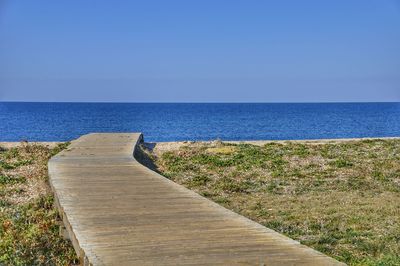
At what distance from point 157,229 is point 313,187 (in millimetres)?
9550

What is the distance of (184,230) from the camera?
8.47 m

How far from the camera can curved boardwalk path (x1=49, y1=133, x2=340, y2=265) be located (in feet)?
23.1

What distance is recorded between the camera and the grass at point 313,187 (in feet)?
36.0

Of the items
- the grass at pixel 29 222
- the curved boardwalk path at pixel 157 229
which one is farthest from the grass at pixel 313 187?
the grass at pixel 29 222

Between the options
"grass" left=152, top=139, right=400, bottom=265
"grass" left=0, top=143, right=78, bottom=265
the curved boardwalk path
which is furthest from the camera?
"grass" left=152, top=139, right=400, bottom=265

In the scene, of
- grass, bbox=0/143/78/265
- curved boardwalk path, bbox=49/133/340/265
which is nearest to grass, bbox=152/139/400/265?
curved boardwalk path, bbox=49/133/340/265

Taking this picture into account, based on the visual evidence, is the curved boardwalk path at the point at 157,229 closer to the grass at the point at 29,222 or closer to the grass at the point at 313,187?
the grass at the point at 29,222

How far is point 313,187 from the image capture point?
1717 centimetres

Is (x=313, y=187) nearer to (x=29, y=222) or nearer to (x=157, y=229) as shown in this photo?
(x=29, y=222)

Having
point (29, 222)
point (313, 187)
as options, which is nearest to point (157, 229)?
point (29, 222)

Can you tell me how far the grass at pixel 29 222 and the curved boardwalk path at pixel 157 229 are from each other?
564mm

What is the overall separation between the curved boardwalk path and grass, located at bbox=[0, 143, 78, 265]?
0.56 meters

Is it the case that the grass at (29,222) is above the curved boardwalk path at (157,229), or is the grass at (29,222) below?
below

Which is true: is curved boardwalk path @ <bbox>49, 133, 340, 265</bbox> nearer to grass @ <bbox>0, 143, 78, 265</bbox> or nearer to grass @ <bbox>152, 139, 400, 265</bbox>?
grass @ <bbox>0, 143, 78, 265</bbox>
